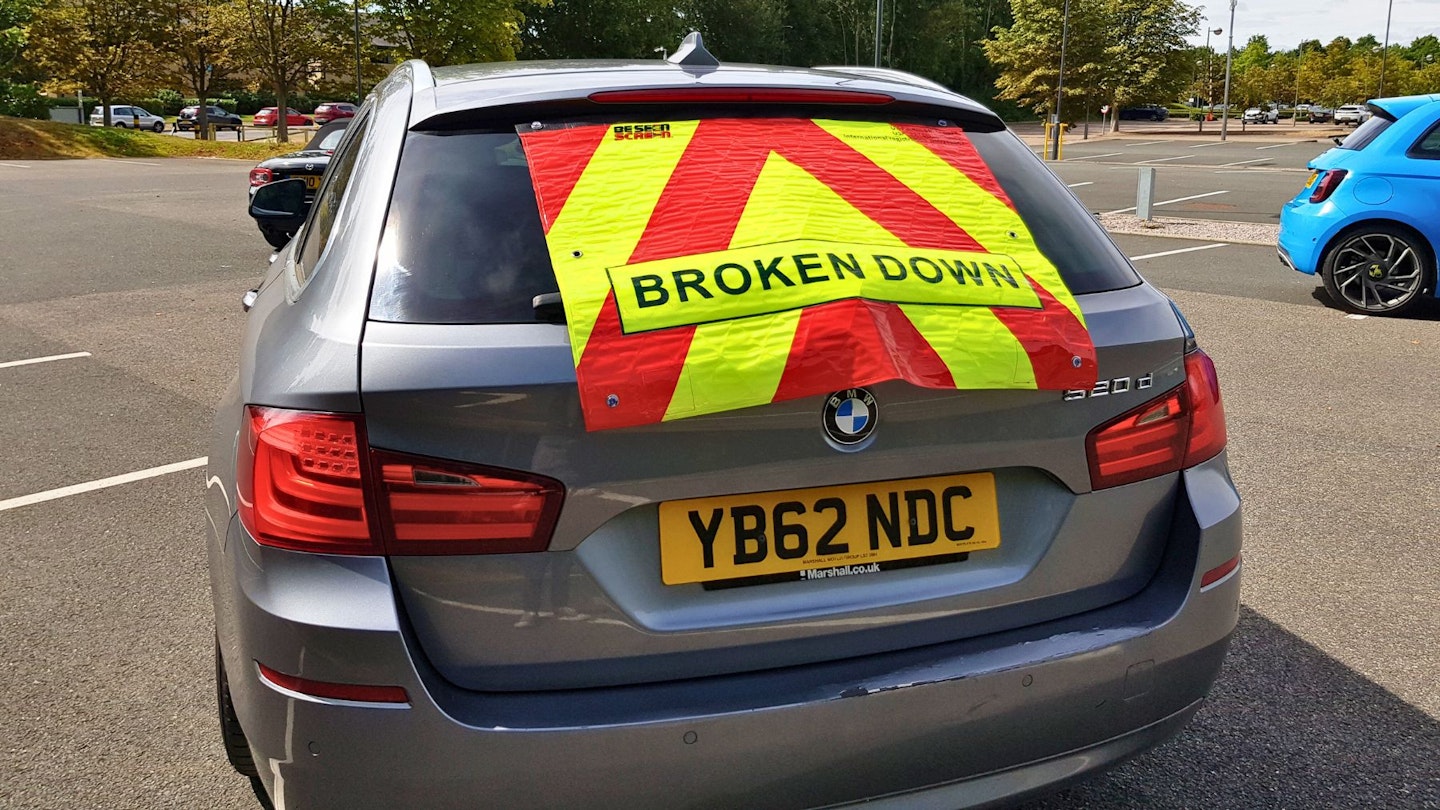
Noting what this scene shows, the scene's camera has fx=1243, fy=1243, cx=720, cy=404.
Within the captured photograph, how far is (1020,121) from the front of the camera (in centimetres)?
8206

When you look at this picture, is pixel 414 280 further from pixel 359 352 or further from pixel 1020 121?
pixel 1020 121

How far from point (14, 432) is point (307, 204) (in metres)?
2.86

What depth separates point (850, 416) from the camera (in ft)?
6.60

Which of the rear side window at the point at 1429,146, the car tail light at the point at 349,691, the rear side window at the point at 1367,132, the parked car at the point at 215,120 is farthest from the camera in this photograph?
the parked car at the point at 215,120

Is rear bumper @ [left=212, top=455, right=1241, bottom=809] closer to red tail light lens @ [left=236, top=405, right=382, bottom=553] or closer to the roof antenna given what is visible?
red tail light lens @ [left=236, top=405, right=382, bottom=553]

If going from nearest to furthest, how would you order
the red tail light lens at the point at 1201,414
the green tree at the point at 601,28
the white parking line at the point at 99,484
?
the red tail light lens at the point at 1201,414, the white parking line at the point at 99,484, the green tree at the point at 601,28

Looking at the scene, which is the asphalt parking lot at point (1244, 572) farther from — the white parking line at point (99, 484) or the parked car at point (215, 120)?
the parked car at point (215, 120)

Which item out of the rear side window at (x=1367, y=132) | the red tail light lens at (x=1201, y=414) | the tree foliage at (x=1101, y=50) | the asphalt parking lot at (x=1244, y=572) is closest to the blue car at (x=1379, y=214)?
the rear side window at (x=1367, y=132)

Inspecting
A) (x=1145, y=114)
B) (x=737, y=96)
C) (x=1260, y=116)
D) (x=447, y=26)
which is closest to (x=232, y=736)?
(x=737, y=96)

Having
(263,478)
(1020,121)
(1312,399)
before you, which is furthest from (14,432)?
(1020,121)

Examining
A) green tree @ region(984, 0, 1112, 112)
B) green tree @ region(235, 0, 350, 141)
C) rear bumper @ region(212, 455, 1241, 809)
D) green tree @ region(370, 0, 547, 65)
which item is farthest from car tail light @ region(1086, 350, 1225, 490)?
green tree @ region(984, 0, 1112, 112)

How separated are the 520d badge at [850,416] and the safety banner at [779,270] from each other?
4 centimetres

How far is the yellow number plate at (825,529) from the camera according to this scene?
6.55 feet

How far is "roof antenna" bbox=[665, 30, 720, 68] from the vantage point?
108 inches
